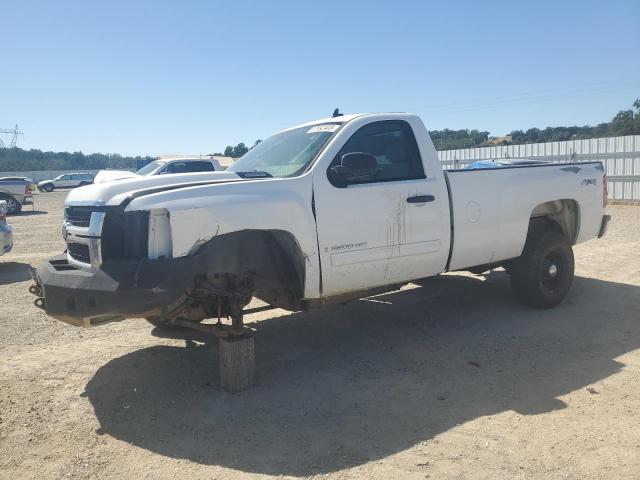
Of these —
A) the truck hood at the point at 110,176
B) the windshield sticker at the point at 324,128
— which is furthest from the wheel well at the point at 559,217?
the truck hood at the point at 110,176

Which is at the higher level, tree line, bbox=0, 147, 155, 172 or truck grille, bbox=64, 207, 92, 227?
tree line, bbox=0, 147, 155, 172

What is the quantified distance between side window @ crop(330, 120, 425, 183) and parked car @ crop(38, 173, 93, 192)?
168 feet

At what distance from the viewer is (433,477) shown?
3.04 meters

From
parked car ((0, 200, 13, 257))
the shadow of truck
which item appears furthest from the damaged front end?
parked car ((0, 200, 13, 257))

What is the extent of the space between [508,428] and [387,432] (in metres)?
0.80

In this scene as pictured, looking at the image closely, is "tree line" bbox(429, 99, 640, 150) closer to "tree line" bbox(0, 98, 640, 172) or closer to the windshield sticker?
"tree line" bbox(0, 98, 640, 172)

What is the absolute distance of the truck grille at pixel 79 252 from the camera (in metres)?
4.01

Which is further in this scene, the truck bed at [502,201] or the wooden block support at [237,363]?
the truck bed at [502,201]

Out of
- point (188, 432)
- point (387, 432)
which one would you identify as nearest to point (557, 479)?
point (387, 432)

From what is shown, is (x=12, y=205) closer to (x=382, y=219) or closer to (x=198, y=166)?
(x=198, y=166)

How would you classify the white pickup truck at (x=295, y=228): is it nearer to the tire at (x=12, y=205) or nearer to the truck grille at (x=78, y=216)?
the truck grille at (x=78, y=216)

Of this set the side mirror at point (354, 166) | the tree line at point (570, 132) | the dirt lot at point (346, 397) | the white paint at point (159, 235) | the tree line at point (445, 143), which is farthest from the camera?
the tree line at point (570, 132)

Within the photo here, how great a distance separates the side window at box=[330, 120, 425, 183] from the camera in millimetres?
4836

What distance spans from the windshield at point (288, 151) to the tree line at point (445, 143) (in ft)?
1.96
